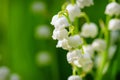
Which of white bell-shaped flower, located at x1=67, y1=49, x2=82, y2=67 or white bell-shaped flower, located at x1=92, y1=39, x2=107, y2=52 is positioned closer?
white bell-shaped flower, located at x1=67, y1=49, x2=82, y2=67

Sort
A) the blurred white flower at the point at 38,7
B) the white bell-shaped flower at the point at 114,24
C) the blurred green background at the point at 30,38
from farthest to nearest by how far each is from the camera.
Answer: the blurred white flower at the point at 38,7 → the blurred green background at the point at 30,38 → the white bell-shaped flower at the point at 114,24

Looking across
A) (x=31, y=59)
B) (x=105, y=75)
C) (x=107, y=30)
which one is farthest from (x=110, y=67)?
(x=31, y=59)

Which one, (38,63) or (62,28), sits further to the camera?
(38,63)

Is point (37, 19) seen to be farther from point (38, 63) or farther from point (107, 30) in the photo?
point (107, 30)

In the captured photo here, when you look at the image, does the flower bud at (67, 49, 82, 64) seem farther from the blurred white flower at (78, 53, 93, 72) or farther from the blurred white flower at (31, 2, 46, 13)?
the blurred white flower at (31, 2, 46, 13)

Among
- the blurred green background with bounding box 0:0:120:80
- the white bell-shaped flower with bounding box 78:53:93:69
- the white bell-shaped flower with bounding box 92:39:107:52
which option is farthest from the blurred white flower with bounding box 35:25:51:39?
the white bell-shaped flower with bounding box 78:53:93:69

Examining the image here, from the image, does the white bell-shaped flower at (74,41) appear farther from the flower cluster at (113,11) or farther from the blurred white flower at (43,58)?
the blurred white flower at (43,58)

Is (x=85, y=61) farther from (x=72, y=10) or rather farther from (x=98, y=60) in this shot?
(x=98, y=60)

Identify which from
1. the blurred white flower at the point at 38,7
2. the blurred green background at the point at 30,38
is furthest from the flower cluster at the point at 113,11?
the blurred white flower at the point at 38,7
